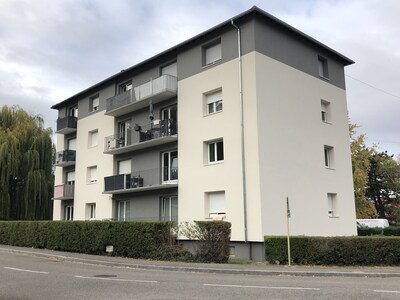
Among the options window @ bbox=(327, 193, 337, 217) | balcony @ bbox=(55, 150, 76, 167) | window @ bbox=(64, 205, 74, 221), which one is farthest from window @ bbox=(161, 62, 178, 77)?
window @ bbox=(64, 205, 74, 221)

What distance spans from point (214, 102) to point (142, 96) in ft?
16.2

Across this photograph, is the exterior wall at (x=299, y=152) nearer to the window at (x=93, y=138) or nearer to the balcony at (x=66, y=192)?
the window at (x=93, y=138)

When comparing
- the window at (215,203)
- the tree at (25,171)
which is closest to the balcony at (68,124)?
the tree at (25,171)

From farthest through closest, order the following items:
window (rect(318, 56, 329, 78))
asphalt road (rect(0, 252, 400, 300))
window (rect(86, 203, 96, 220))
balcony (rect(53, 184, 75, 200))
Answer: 1. balcony (rect(53, 184, 75, 200))
2. window (rect(86, 203, 96, 220))
3. window (rect(318, 56, 329, 78))
4. asphalt road (rect(0, 252, 400, 300))

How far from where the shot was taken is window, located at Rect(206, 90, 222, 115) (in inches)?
833

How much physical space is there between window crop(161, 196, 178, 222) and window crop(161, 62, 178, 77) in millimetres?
6783

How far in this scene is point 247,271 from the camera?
13875 millimetres

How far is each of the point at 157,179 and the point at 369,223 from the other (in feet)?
76.2

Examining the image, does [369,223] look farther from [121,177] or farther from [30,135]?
[30,135]

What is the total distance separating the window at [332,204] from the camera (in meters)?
22.6

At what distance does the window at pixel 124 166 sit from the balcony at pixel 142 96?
9.95ft

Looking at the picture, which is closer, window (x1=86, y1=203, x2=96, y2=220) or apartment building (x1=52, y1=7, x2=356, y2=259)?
apartment building (x1=52, y1=7, x2=356, y2=259)

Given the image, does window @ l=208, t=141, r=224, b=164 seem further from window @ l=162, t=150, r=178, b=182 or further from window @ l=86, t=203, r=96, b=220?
window @ l=86, t=203, r=96, b=220

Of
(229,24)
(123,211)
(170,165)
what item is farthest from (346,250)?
(123,211)
